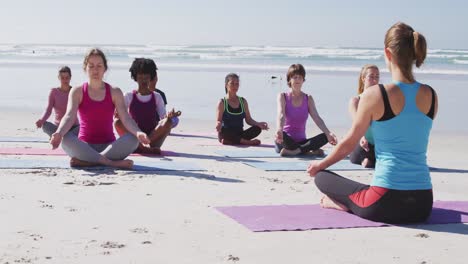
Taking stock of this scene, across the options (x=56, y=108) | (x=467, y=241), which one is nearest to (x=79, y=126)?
(x=56, y=108)

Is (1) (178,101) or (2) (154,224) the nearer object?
(2) (154,224)

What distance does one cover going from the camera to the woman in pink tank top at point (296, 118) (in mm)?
8727

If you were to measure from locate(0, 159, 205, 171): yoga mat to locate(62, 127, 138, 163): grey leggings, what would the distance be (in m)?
0.13

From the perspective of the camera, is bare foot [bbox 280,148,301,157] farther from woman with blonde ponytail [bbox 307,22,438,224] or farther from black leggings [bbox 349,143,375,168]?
woman with blonde ponytail [bbox 307,22,438,224]

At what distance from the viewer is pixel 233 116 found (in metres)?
9.99

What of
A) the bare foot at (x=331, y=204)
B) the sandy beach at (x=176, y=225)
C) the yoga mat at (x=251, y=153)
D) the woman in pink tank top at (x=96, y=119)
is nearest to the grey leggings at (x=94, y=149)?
the woman in pink tank top at (x=96, y=119)

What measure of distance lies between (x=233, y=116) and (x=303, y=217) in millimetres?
5028

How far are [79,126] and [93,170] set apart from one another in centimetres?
120

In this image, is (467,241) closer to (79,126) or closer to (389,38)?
(389,38)

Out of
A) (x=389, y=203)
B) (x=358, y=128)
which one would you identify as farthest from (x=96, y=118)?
(x=389, y=203)

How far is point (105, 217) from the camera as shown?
16.2 feet

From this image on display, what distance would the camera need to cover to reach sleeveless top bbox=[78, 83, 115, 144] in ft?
24.1

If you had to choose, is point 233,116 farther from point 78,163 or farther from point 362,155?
point 78,163

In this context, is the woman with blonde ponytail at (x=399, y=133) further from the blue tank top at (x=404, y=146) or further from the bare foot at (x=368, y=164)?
the bare foot at (x=368, y=164)
